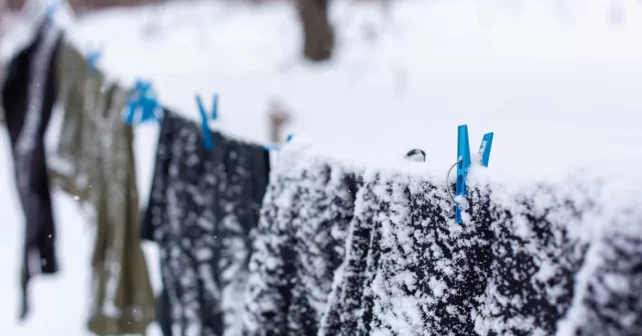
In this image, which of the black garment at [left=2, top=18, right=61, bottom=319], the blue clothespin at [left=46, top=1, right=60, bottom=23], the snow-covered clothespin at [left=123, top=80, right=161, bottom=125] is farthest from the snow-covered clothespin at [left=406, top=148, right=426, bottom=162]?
the blue clothespin at [left=46, top=1, right=60, bottom=23]

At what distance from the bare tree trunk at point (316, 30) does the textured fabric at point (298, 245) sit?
18.1 ft

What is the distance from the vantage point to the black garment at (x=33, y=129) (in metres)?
1.85

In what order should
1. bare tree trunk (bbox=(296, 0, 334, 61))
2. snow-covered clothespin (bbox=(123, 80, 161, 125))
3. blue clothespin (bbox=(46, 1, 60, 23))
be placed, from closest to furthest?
snow-covered clothespin (bbox=(123, 80, 161, 125)) → blue clothespin (bbox=(46, 1, 60, 23)) → bare tree trunk (bbox=(296, 0, 334, 61))

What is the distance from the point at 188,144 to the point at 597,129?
396cm

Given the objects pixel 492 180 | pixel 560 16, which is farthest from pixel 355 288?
pixel 560 16

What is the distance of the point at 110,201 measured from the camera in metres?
1.70

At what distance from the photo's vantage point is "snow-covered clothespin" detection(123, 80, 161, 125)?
1470 millimetres

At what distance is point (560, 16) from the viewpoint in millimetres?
7766

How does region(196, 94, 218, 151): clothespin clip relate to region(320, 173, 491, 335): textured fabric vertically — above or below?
above

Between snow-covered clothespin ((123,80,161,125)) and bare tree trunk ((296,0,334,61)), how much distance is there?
15.9ft

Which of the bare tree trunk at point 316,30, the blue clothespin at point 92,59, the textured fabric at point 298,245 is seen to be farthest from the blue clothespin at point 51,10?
the bare tree trunk at point 316,30

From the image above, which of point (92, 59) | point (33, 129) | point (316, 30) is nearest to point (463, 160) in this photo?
point (92, 59)

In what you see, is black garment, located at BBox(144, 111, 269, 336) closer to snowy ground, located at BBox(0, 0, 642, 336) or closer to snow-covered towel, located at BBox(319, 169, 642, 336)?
snowy ground, located at BBox(0, 0, 642, 336)

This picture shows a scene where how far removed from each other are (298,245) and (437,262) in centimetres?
31
